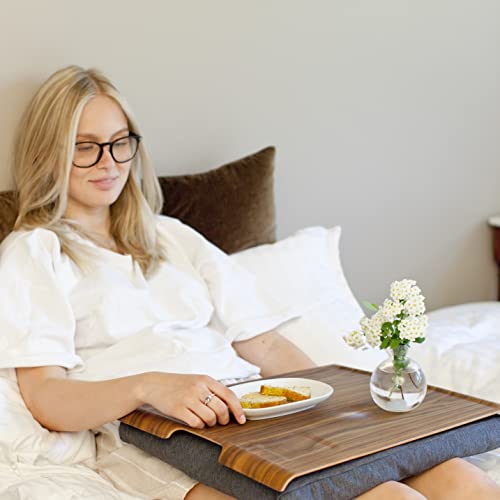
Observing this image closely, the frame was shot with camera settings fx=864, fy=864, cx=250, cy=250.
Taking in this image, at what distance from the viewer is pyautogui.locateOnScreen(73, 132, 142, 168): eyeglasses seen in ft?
5.83

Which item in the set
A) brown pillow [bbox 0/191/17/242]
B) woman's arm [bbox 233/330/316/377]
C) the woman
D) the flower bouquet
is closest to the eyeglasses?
the woman

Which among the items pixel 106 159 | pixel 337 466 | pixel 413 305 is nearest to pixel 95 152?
pixel 106 159

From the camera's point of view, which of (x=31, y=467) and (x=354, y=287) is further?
(x=354, y=287)

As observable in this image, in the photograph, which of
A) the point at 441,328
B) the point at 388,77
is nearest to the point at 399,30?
the point at 388,77

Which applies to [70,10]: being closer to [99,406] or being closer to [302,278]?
[302,278]

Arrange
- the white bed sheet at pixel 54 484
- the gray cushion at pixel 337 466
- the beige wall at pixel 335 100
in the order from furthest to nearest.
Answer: the beige wall at pixel 335 100, the white bed sheet at pixel 54 484, the gray cushion at pixel 337 466

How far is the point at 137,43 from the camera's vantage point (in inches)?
82.4

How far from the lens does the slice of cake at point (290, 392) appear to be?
1396 mm

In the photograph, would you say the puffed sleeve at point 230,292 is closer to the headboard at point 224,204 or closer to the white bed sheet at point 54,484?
the headboard at point 224,204

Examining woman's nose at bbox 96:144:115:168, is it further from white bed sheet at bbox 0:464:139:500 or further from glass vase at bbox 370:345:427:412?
glass vase at bbox 370:345:427:412

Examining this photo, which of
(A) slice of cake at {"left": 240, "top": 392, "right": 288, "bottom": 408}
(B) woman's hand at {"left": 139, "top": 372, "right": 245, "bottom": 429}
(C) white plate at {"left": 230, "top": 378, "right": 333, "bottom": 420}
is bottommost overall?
(C) white plate at {"left": 230, "top": 378, "right": 333, "bottom": 420}

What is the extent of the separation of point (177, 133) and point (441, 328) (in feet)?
2.73

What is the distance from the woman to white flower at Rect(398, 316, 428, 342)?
0.21 m

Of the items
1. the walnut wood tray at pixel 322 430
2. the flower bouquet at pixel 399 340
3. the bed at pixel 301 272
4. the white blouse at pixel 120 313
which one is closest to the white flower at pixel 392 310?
the flower bouquet at pixel 399 340
